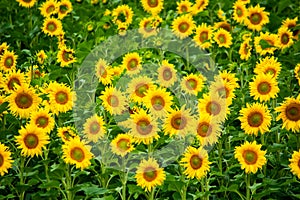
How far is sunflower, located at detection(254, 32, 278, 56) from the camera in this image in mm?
4652

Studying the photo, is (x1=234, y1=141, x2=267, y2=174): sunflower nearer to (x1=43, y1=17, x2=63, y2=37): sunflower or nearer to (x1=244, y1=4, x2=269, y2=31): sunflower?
(x1=244, y1=4, x2=269, y2=31): sunflower

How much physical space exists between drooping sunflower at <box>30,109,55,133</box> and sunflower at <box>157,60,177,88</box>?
0.97 metres

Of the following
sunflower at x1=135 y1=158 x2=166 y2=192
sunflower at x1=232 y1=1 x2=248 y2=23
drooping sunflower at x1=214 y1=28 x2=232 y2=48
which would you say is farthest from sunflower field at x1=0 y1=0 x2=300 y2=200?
sunflower at x1=232 y1=1 x2=248 y2=23

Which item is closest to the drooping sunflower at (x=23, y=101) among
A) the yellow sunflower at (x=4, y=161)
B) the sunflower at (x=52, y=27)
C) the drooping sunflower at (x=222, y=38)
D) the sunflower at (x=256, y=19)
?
the yellow sunflower at (x=4, y=161)

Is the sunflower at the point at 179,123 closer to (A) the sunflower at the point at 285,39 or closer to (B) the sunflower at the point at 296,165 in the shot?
(B) the sunflower at the point at 296,165

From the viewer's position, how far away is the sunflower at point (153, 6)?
18.9ft

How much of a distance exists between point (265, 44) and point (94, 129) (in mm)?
1605

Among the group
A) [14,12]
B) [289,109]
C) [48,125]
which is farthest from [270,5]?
[48,125]

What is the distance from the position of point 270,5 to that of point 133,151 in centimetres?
323

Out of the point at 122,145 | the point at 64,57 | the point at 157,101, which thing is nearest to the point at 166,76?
the point at 157,101

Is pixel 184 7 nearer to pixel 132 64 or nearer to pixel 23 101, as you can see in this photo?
pixel 132 64

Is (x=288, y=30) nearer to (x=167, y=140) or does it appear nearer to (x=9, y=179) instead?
(x=167, y=140)

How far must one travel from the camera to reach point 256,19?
212 inches

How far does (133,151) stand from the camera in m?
3.60
